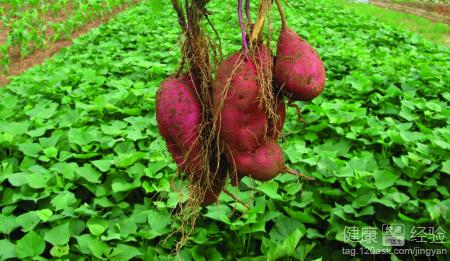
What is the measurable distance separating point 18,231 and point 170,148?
1861mm

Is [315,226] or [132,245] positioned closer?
[132,245]

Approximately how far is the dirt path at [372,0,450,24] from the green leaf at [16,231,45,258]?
519 inches

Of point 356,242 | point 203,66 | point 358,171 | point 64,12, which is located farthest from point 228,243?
point 64,12

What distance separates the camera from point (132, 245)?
244 cm

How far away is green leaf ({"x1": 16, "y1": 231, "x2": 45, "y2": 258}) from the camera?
2.20m

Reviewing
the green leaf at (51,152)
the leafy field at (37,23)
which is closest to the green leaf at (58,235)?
the green leaf at (51,152)

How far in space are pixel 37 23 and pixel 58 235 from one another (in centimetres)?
710

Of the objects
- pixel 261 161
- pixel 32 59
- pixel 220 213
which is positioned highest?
pixel 261 161

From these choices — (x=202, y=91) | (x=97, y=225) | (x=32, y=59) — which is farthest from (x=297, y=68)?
(x=32, y=59)

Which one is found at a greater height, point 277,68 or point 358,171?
A: point 277,68

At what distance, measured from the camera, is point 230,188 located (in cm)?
273

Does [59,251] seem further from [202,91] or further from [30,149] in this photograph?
[202,91]

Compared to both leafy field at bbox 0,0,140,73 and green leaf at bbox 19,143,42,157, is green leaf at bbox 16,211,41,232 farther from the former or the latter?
leafy field at bbox 0,0,140,73

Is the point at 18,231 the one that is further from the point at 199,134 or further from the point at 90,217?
the point at 199,134
